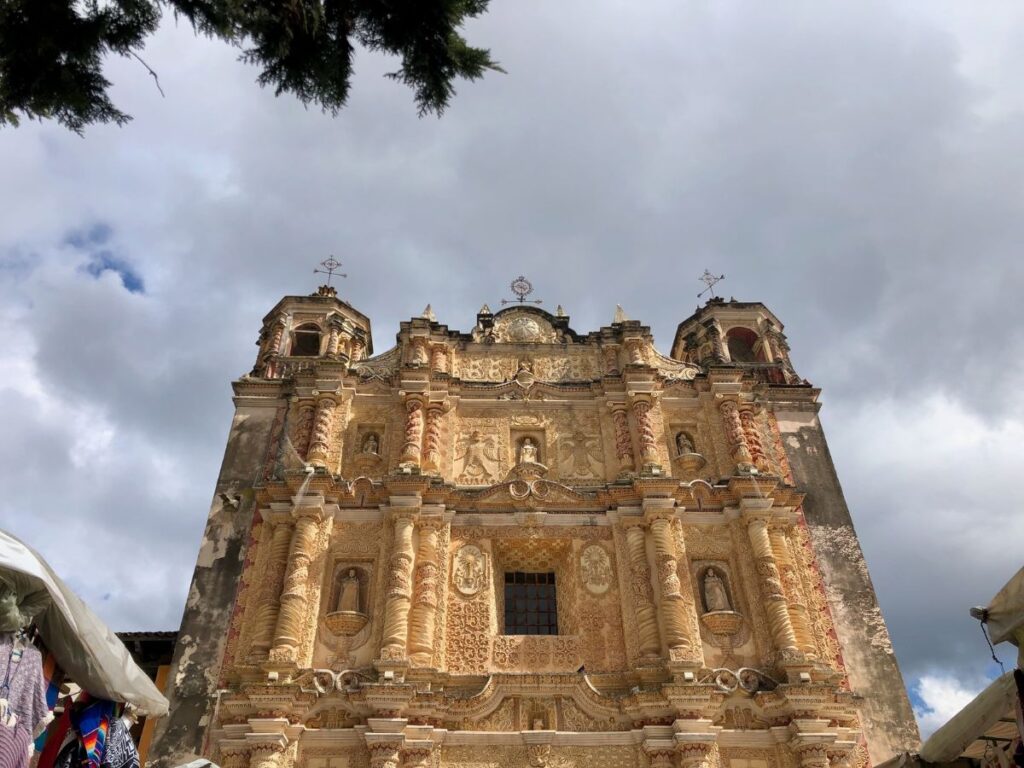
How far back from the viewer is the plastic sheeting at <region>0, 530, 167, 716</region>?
16.1 ft

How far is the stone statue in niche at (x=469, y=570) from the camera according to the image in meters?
13.8

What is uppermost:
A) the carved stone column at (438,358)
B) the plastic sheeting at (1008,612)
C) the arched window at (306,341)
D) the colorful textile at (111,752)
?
the arched window at (306,341)

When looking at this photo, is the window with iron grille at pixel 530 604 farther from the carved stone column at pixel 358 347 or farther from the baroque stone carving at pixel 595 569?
the carved stone column at pixel 358 347

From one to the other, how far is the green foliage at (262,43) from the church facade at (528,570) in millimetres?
8903

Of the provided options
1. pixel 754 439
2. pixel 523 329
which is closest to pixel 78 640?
pixel 754 439

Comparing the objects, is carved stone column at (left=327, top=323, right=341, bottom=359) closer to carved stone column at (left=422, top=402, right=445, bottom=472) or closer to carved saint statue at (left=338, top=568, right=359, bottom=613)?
carved stone column at (left=422, top=402, right=445, bottom=472)

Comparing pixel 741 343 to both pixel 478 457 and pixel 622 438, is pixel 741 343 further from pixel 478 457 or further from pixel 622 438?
pixel 478 457

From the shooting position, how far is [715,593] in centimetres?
1366

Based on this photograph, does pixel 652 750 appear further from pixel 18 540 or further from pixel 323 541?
pixel 18 540

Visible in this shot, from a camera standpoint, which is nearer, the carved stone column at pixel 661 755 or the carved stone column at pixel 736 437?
the carved stone column at pixel 661 755

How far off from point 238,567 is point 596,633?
644 cm

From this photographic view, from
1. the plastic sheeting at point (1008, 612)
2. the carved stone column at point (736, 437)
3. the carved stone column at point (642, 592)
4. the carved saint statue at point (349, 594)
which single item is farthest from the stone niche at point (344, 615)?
the plastic sheeting at point (1008, 612)

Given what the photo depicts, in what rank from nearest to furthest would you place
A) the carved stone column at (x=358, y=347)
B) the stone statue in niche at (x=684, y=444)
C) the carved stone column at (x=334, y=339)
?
the stone statue in niche at (x=684, y=444), the carved stone column at (x=334, y=339), the carved stone column at (x=358, y=347)

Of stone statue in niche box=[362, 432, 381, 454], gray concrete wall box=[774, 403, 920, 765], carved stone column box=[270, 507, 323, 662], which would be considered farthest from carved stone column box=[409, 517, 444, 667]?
gray concrete wall box=[774, 403, 920, 765]
